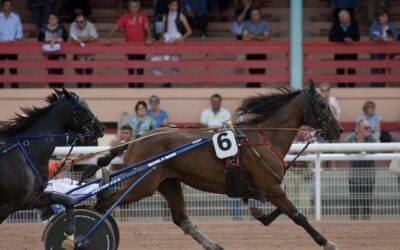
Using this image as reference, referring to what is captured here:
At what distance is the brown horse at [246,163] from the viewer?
9.13m

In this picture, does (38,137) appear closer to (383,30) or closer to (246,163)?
(246,163)

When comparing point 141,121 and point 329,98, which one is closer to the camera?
point 141,121

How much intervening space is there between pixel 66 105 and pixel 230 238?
316 centimetres

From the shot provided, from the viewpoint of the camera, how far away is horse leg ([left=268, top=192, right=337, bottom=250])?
894 cm

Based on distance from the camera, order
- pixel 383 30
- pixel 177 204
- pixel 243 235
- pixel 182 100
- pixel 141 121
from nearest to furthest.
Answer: pixel 177 204 → pixel 243 235 → pixel 141 121 → pixel 182 100 → pixel 383 30

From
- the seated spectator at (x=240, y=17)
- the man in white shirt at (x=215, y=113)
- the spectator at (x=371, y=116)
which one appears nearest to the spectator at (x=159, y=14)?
Result: the seated spectator at (x=240, y=17)

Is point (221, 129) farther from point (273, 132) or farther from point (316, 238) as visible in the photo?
point (316, 238)

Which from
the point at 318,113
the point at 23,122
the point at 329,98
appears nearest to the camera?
the point at 23,122

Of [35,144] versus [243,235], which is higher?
[35,144]

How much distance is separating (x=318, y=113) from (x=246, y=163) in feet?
3.01

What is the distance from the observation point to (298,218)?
9.02m

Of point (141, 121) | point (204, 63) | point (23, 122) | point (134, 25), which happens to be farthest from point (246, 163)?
point (134, 25)

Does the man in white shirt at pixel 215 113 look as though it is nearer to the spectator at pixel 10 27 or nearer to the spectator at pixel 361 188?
the spectator at pixel 361 188

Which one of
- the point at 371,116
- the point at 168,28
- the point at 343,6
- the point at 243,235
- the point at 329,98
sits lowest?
the point at 243,235
